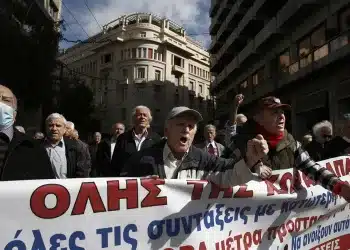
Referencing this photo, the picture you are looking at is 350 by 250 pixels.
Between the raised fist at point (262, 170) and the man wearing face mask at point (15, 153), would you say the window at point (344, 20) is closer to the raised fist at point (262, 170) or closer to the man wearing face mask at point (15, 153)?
the raised fist at point (262, 170)

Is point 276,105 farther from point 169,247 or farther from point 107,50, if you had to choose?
point 107,50

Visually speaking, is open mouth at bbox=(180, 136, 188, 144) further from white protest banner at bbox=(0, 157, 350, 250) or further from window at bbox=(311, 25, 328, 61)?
window at bbox=(311, 25, 328, 61)

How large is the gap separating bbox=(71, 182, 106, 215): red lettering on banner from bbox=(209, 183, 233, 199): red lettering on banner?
74 cm

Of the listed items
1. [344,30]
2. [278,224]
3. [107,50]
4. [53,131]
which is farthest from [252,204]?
[107,50]

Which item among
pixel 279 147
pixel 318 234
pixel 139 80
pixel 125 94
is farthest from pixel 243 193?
pixel 125 94

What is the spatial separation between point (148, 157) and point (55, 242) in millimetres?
767

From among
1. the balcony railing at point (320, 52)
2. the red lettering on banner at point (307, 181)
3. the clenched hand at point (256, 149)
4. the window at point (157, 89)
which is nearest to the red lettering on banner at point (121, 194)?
the clenched hand at point (256, 149)

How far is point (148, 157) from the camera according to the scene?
8.80 feet

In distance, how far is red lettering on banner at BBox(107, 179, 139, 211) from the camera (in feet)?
8.07

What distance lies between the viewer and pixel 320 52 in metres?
18.2

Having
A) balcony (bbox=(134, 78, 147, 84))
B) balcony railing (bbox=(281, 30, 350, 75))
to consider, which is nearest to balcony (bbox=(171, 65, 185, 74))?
balcony (bbox=(134, 78, 147, 84))

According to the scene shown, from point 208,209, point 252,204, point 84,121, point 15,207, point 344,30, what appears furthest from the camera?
point 84,121

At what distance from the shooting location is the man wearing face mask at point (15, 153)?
2.47 metres

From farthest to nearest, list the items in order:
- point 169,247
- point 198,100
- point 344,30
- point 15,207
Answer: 1. point 198,100
2. point 344,30
3. point 169,247
4. point 15,207
